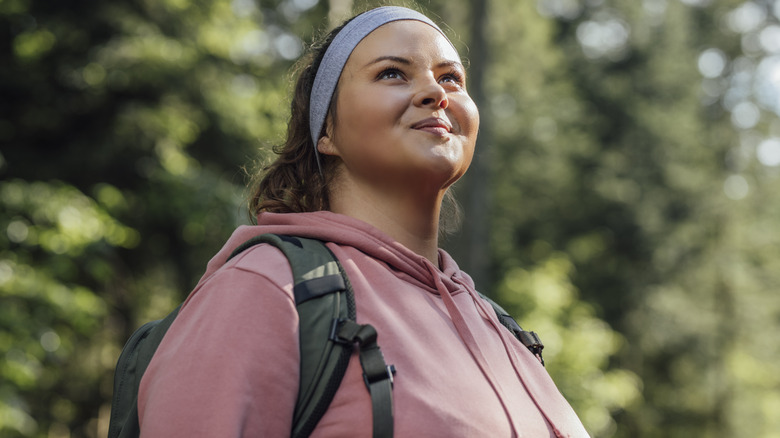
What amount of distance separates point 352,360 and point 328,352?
0.05 m

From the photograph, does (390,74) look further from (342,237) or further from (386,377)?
(386,377)

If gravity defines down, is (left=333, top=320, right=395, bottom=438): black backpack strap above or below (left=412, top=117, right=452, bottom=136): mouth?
below

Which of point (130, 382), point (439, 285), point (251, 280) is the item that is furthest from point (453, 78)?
point (130, 382)

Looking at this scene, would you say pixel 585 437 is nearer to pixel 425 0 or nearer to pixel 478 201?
pixel 425 0

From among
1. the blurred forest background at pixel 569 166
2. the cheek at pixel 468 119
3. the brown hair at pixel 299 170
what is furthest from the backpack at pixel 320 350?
the blurred forest background at pixel 569 166

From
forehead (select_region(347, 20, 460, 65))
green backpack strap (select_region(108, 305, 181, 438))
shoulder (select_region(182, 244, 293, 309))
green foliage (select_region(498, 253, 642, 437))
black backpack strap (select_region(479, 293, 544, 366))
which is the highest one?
green foliage (select_region(498, 253, 642, 437))

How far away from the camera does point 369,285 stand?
165cm

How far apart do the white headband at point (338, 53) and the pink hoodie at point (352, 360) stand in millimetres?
306

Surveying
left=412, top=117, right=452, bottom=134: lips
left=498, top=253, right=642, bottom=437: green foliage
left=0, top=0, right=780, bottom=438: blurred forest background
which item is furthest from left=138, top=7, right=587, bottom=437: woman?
left=498, top=253, right=642, bottom=437: green foliage

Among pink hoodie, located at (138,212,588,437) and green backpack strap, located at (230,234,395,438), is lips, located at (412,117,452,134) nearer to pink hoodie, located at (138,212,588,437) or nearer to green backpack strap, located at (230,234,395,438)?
pink hoodie, located at (138,212,588,437)

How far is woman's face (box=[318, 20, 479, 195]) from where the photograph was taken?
1.84m

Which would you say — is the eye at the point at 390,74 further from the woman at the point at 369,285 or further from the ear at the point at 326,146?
the ear at the point at 326,146

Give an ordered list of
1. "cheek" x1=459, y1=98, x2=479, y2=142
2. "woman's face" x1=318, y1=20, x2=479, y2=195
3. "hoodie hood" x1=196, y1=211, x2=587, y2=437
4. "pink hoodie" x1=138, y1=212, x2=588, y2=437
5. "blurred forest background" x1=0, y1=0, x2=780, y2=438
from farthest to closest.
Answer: "blurred forest background" x1=0, y1=0, x2=780, y2=438 < "cheek" x1=459, y1=98, x2=479, y2=142 < "woman's face" x1=318, y1=20, x2=479, y2=195 < "hoodie hood" x1=196, y1=211, x2=587, y2=437 < "pink hoodie" x1=138, y1=212, x2=588, y2=437

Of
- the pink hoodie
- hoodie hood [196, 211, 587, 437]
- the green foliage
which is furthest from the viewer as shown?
the green foliage
